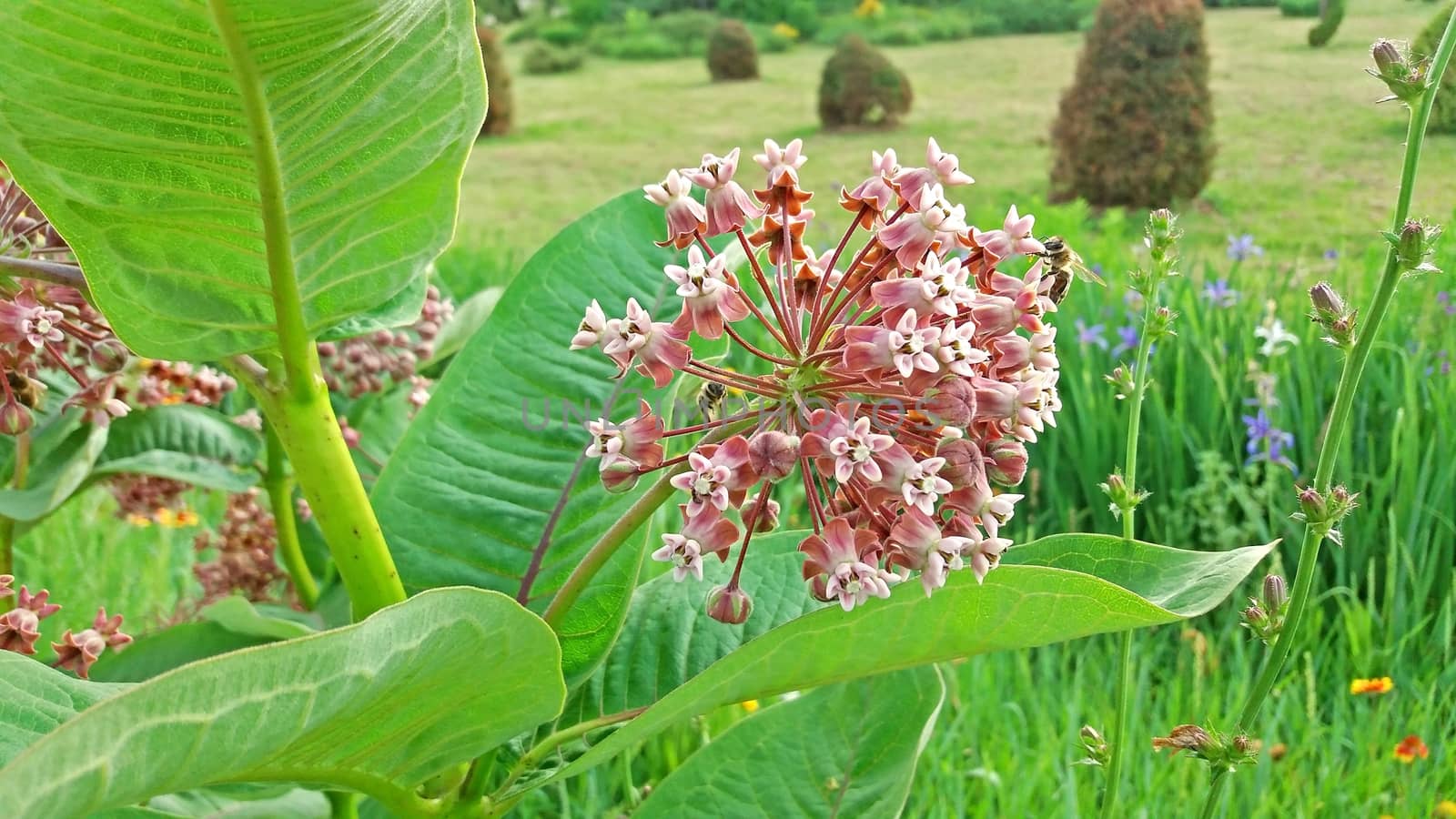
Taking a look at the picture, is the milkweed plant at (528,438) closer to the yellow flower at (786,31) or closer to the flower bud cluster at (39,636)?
the flower bud cluster at (39,636)

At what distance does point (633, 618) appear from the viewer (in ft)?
2.85

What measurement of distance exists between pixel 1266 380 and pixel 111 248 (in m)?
1.94

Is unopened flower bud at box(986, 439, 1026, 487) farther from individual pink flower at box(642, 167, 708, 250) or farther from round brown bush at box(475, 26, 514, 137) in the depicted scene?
round brown bush at box(475, 26, 514, 137)

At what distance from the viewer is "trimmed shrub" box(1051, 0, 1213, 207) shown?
552 centimetres

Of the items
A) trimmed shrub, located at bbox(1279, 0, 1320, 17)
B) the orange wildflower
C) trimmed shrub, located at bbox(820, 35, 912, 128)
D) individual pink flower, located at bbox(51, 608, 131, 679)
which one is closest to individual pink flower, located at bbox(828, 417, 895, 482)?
individual pink flower, located at bbox(51, 608, 131, 679)

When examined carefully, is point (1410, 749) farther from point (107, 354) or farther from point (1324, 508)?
point (107, 354)

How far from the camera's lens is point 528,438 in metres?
0.86

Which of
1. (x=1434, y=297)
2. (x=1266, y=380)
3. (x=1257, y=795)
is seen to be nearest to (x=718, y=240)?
(x=1257, y=795)

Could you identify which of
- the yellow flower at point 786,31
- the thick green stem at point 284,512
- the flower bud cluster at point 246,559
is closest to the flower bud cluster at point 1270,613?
the thick green stem at point 284,512

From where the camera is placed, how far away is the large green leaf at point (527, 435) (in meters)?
0.82

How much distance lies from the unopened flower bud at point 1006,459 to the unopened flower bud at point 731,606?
0.14 meters

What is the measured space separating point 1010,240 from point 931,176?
0.18 feet

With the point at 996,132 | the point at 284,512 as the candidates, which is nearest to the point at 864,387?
the point at 284,512

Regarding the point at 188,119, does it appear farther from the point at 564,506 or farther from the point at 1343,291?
the point at 1343,291
